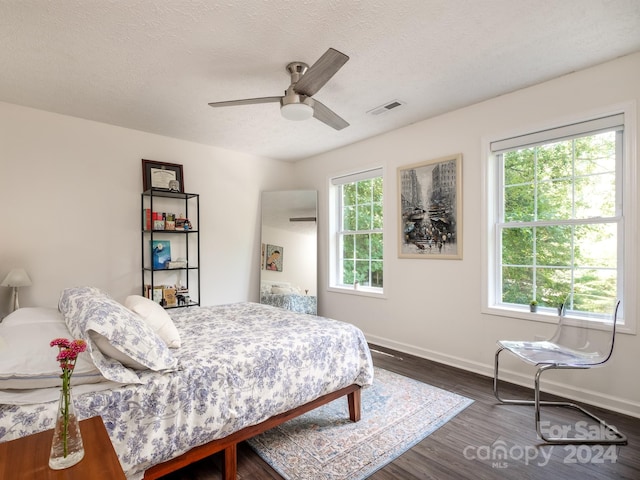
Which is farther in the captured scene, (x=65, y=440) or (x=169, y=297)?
(x=169, y=297)

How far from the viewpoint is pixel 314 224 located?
475cm

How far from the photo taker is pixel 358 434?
2.14 m

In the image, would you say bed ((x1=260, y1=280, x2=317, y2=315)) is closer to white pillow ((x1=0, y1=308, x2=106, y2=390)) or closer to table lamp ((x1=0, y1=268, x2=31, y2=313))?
table lamp ((x1=0, y1=268, x2=31, y2=313))

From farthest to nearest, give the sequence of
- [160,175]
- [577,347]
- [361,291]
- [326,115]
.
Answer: [361,291] → [160,175] → [326,115] → [577,347]

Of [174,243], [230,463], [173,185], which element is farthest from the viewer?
[174,243]

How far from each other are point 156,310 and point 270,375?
30.8 inches

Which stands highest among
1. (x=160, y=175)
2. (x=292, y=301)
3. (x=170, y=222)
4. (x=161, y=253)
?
(x=160, y=175)

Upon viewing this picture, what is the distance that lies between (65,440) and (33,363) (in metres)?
0.52

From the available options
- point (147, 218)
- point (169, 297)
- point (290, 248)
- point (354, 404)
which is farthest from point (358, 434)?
point (147, 218)

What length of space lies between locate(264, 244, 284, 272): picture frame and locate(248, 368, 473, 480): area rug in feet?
7.70

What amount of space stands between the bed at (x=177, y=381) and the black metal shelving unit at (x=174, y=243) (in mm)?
1614

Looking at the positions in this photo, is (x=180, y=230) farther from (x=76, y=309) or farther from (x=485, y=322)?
(x=485, y=322)

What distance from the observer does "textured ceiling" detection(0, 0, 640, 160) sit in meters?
1.91

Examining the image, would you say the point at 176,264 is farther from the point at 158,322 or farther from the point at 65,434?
the point at 65,434
